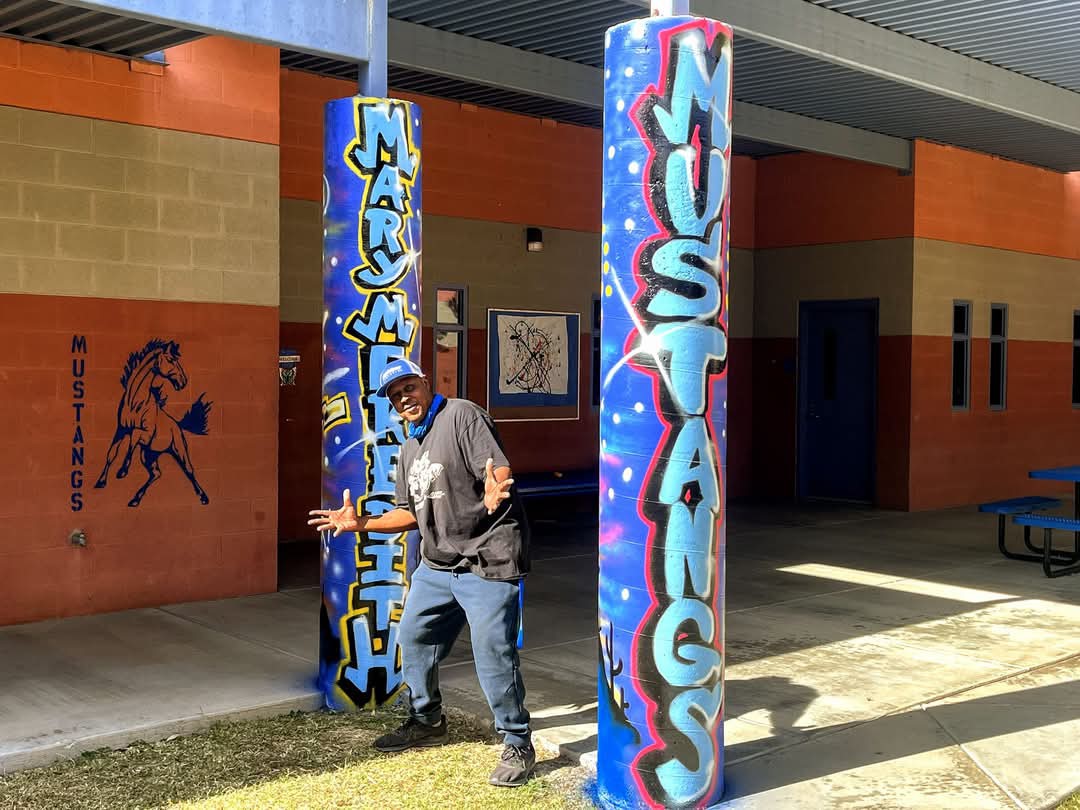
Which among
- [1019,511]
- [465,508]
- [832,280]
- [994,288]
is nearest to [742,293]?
[832,280]

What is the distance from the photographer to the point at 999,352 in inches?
662

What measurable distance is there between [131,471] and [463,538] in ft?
14.4

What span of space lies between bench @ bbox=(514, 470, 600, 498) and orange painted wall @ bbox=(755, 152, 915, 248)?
5.02m

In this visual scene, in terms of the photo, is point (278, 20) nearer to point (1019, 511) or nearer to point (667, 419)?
point (667, 419)

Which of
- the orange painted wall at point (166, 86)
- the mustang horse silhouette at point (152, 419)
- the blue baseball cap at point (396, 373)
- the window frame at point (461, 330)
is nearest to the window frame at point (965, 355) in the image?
the window frame at point (461, 330)

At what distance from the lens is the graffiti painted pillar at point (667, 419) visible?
4988 millimetres

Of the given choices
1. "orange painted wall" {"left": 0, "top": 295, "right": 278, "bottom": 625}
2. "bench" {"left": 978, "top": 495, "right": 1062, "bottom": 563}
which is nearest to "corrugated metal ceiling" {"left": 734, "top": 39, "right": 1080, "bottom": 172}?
"bench" {"left": 978, "top": 495, "right": 1062, "bottom": 563}

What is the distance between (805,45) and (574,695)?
573cm

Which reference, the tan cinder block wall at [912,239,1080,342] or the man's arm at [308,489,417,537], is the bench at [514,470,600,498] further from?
the man's arm at [308,489,417,537]

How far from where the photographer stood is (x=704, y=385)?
503 cm

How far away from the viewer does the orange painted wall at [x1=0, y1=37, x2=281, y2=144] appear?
27.2 ft

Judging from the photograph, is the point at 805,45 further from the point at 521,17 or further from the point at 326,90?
the point at 326,90

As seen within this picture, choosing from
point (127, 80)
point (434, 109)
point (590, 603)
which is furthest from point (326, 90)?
point (590, 603)

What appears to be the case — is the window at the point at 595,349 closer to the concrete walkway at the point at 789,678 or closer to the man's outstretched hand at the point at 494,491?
the concrete walkway at the point at 789,678
